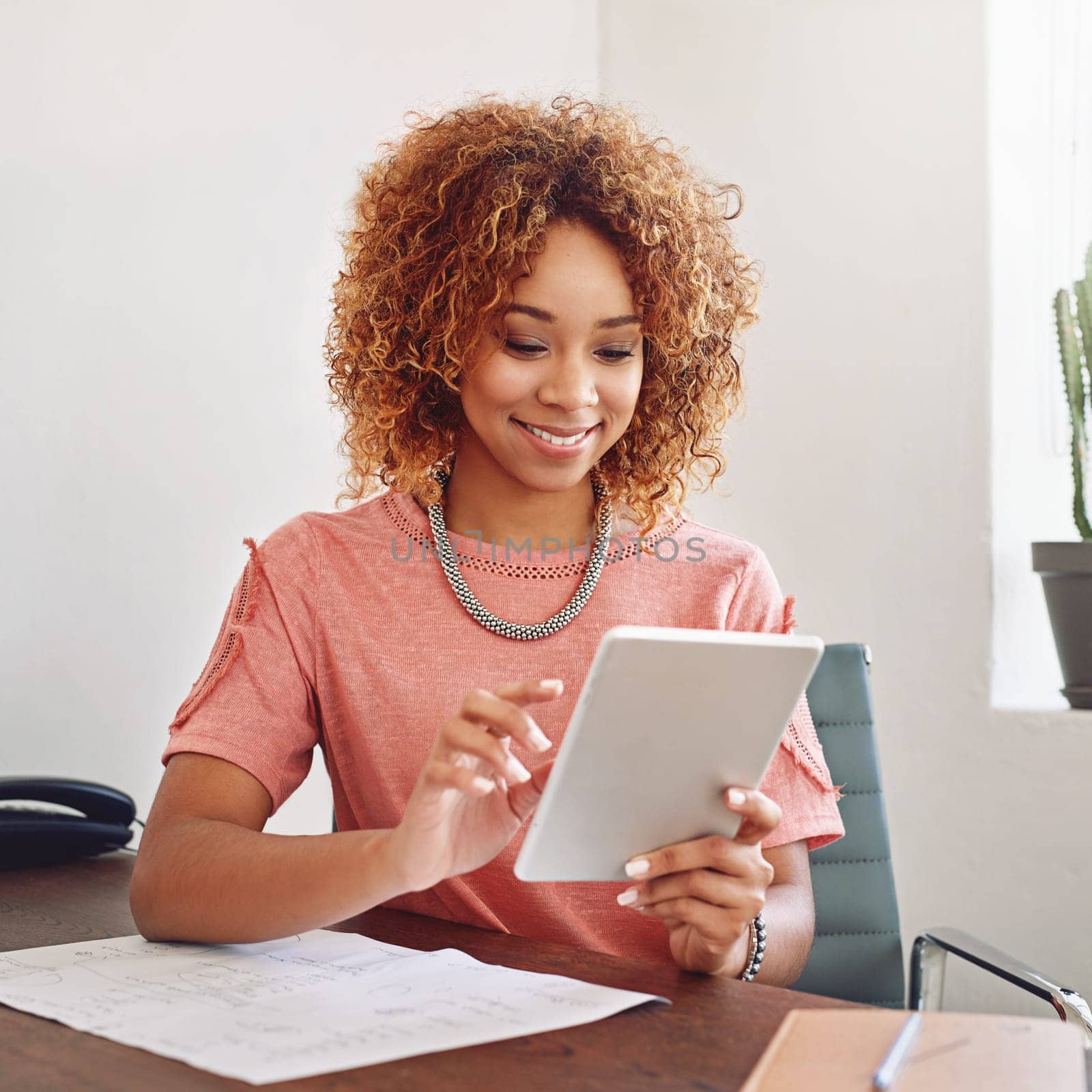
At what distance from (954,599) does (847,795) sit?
767mm

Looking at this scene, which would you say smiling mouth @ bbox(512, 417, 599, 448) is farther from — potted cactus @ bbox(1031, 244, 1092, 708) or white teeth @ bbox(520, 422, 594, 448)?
potted cactus @ bbox(1031, 244, 1092, 708)

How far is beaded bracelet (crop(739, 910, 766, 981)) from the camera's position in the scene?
3.26 ft

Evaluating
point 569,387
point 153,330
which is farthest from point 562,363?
point 153,330

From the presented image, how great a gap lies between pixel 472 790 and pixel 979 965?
2.60ft

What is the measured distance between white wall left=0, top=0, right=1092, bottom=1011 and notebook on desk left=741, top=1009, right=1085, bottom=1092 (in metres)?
1.14

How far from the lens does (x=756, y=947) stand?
1.00m

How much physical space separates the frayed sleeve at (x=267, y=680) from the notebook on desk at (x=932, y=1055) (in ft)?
1.85

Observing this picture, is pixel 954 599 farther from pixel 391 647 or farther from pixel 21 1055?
pixel 21 1055

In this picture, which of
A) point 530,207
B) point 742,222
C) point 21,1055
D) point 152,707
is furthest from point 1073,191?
point 21,1055

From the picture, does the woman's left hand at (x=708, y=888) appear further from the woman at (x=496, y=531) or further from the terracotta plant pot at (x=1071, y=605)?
the terracotta plant pot at (x=1071, y=605)

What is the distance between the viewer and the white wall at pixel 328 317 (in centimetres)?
153

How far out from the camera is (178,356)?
1.66m

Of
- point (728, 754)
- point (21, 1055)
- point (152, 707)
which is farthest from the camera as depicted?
point (152, 707)

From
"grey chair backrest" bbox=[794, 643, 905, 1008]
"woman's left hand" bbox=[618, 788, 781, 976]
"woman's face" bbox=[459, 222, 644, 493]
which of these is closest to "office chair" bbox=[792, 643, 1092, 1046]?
"grey chair backrest" bbox=[794, 643, 905, 1008]
